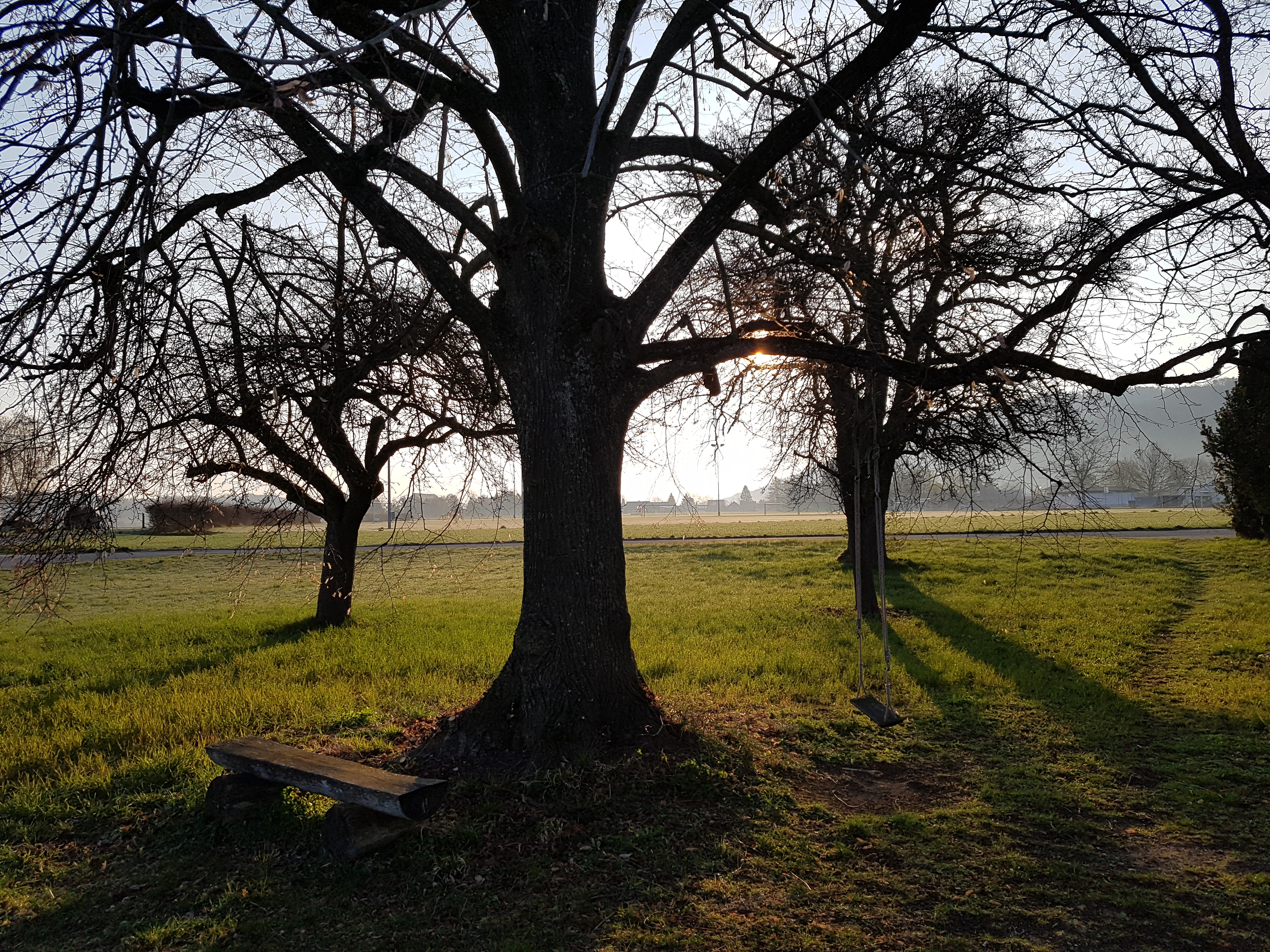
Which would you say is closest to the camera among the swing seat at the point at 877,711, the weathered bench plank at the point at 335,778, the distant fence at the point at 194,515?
the weathered bench plank at the point at 335,778

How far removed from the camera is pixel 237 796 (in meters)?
5.25

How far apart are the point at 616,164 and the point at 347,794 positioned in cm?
492

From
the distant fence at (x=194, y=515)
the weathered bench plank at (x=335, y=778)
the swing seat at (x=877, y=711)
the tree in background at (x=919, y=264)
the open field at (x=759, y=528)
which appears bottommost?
the swing seat at (x=877, y=711)

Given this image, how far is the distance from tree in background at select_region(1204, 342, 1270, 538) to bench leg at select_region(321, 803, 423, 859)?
6.33 meters

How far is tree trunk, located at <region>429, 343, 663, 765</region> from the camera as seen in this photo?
5867 mm

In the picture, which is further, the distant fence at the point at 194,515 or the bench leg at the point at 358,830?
the distant fence at the point at 194,515

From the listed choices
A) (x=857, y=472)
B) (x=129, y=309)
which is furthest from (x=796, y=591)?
(x=129, y=309)

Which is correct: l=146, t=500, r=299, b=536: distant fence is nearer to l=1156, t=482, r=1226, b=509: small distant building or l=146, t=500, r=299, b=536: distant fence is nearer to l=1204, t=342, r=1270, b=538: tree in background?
l=1204, t=342, r=1270, b=538: tree in background

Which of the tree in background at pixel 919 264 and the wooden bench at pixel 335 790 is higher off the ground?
the tree in background at pixel 919 264

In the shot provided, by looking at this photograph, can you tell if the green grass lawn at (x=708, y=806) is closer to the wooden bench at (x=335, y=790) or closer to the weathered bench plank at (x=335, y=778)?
the wooden bench at (x=335, y=790)

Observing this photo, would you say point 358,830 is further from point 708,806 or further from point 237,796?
point 708,806

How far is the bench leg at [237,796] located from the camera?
5.23 metres

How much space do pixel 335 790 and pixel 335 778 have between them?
0.23 feet

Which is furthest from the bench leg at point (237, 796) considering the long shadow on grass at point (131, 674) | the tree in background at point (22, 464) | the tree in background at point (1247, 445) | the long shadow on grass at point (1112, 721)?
the tree in background at point (1247, 445)
